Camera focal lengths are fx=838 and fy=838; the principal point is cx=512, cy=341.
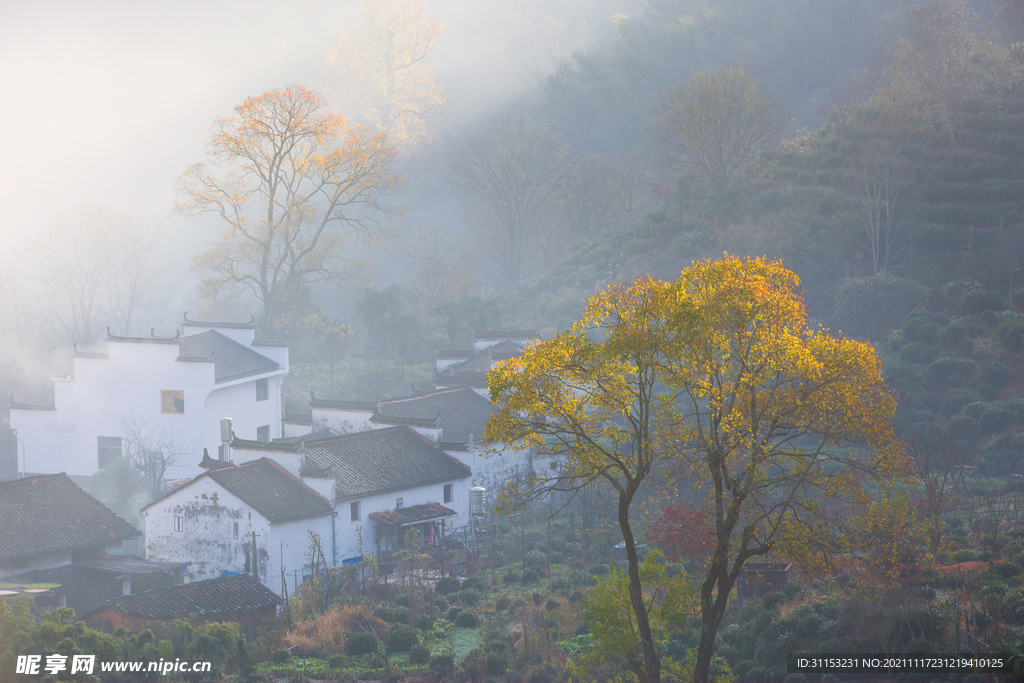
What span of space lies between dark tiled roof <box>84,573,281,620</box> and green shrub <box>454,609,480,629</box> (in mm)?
4350

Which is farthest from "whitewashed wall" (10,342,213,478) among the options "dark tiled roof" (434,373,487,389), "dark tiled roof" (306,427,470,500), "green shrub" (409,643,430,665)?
"green shrub" (409,643,430,665)

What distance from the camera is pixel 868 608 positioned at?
14578 millimetres

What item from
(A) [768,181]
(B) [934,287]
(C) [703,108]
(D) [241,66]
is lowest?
(B) [934,287]

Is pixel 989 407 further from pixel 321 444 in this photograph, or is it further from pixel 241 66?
pixel 241 66

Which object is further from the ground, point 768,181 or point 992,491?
point 768,181

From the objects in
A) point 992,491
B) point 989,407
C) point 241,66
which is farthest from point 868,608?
point 241,66

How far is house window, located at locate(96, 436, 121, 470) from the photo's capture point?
3461 centimetres

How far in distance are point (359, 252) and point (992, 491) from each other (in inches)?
2262

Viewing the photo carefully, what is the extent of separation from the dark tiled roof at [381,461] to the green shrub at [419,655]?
24.9 ft

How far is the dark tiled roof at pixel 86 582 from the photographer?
2164 centimetres

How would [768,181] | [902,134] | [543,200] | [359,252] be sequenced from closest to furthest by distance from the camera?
1. [902,134]
2. [768,181]
3. [543,200]
4. [359,252]

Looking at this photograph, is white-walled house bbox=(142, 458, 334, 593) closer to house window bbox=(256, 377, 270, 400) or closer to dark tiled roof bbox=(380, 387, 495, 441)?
dark tiled roof bbox=(380, 387, 495, 441)

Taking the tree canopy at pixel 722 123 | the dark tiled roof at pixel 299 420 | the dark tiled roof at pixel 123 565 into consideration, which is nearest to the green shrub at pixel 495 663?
the dark tiled roof at pixel 123 565

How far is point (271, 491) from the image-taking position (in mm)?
23734
